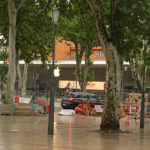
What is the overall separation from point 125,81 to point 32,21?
126 feet

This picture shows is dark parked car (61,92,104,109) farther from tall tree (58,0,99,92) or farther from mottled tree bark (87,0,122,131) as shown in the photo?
mottled tree bark (87,0,122,131)

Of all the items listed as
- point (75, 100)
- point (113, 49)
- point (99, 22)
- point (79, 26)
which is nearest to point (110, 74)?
point (113, 49)

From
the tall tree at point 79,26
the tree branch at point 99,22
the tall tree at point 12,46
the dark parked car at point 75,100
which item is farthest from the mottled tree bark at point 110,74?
the dark parked car at point 75,100

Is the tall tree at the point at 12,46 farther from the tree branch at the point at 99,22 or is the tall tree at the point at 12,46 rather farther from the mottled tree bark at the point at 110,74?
the mottled tree bark at the point at 110,74

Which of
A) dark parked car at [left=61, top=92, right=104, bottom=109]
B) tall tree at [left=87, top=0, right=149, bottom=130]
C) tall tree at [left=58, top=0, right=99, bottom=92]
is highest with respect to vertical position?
tall tree at [left=58, top=0, right=99, bottom=92]

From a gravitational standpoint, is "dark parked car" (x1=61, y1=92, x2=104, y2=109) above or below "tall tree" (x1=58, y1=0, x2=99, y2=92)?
below

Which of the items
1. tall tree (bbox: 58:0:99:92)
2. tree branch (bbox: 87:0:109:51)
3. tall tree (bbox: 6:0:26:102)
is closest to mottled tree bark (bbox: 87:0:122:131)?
tree branch (bbox: 87:0:109:51)

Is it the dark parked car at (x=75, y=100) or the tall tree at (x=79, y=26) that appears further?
the dark parked car at (x=75, y=100)

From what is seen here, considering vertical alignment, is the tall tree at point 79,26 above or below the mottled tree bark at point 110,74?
above

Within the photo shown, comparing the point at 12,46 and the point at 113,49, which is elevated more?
the point at 12,46

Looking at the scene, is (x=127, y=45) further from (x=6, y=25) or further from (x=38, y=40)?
(x=38, y=40)

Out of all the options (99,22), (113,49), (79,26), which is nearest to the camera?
(113,49)

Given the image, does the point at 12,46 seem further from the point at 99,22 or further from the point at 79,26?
the point at 99,22

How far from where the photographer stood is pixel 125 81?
72000 millimetres
